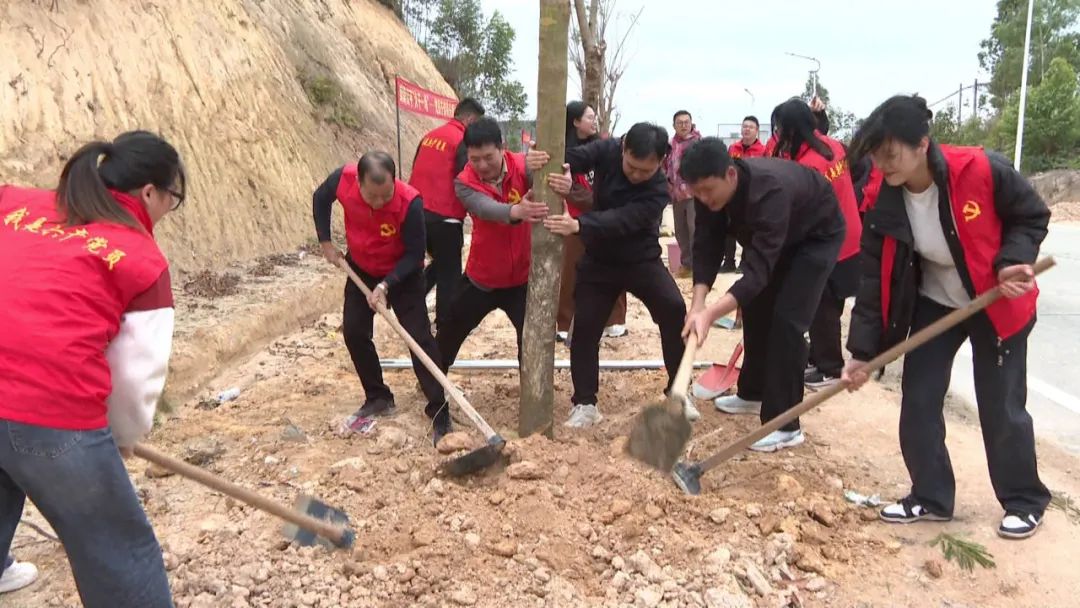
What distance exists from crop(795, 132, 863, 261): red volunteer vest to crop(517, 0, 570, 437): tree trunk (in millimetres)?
2013

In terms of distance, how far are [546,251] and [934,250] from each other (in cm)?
169

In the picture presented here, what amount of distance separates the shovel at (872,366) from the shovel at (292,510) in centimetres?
144

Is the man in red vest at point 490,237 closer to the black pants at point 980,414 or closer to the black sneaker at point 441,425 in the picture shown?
the black sneaker at point 441,425

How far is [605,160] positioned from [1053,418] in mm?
3194

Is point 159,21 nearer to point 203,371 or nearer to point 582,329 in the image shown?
point 203,371

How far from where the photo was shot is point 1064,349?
20.6ft

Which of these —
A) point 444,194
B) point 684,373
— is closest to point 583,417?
point 684,373

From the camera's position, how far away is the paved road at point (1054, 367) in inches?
182

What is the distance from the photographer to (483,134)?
4.01 meters

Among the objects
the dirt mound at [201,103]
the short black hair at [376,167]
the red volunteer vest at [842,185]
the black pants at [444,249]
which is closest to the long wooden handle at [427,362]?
the short black hair at [376,167]

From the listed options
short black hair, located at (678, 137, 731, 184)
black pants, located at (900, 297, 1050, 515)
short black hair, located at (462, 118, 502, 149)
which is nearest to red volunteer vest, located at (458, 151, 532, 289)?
short black hair, located at (462, 118, 502, 149)

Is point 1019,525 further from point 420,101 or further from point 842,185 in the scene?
point 420,101

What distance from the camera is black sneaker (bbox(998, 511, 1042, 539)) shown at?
305 cm

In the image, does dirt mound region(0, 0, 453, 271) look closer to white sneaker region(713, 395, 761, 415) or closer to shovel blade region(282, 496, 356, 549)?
shovel blade region(282, 496, 356, 549)
